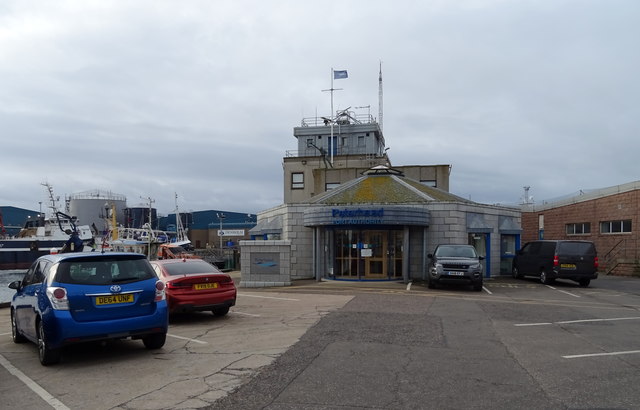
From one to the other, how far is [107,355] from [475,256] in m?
13.9

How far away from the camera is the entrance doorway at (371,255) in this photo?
21609mm

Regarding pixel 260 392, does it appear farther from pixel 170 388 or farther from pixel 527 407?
pixel 527 407

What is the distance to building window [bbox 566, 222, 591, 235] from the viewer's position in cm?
3178

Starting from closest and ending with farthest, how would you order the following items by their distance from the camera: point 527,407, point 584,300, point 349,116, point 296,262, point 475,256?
point 527,407, point 584,300, point 475,256, point 296,262, point 349,116

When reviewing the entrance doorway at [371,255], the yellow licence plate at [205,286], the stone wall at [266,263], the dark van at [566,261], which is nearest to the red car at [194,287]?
the yellow licence plate at [205,286]

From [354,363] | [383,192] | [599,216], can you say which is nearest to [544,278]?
[383,192]

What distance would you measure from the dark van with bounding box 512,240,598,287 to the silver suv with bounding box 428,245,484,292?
4.38 metres

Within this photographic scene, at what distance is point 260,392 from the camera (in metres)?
6.04

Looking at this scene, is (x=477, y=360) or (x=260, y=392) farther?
(x=477, y=360)

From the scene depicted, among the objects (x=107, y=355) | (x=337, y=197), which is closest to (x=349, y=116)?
(x=337, y=197)

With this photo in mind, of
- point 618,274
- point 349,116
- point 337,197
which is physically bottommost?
point 618,274

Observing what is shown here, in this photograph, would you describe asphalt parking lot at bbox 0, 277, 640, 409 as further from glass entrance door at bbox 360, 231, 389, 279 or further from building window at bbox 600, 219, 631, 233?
building window at bbox 600, 219, 631, 233

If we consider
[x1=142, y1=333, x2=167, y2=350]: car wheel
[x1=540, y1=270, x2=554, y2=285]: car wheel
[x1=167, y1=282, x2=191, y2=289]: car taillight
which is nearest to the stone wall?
[x1=167, y1=282, x2=191, y2=289]: car taillight

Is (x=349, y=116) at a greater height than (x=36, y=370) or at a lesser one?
greater
